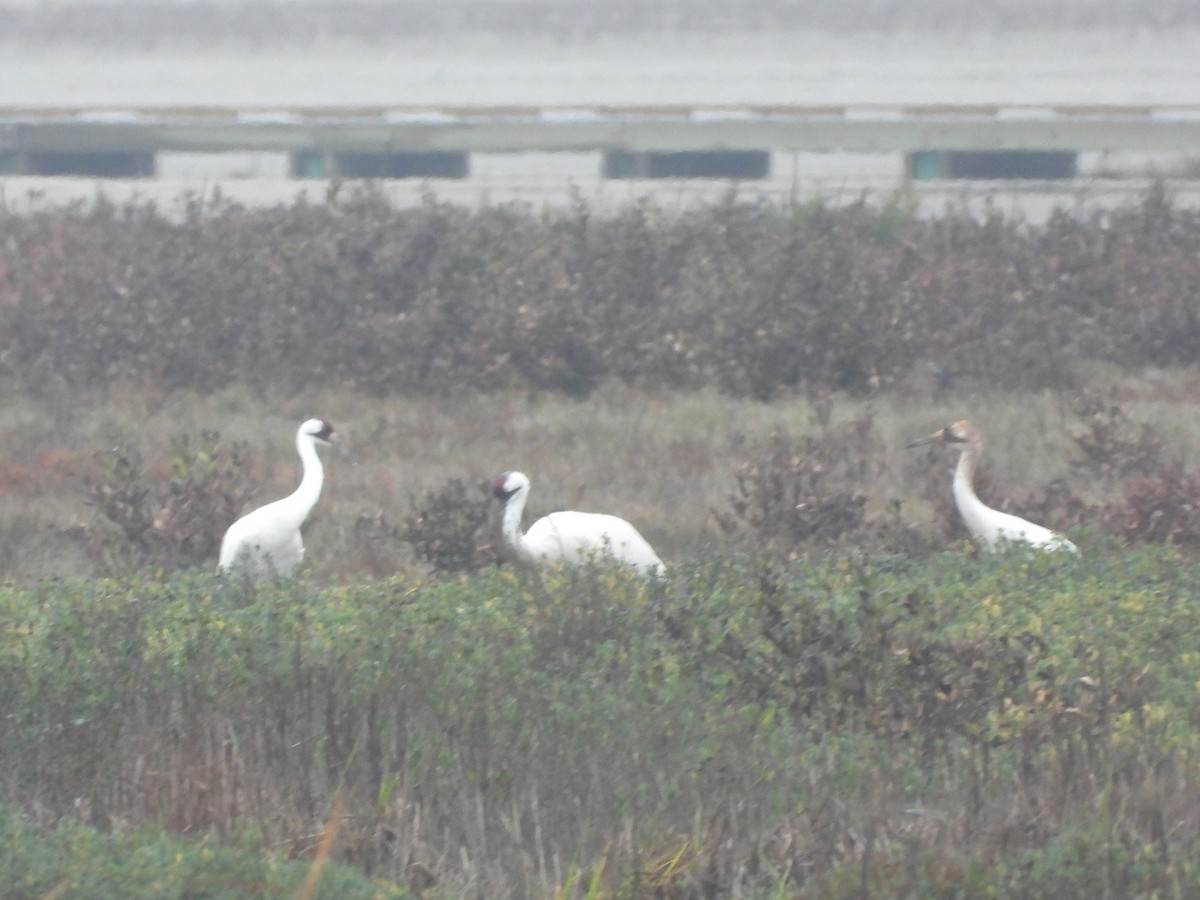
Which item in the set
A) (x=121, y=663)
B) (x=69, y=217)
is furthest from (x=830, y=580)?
(x=69, y=217)

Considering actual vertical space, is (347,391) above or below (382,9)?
below

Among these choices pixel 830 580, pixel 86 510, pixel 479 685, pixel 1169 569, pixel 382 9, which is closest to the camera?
pixel 479 685

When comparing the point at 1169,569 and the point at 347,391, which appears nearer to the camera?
the point at 1169,569

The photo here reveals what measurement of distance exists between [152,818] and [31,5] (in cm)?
3295

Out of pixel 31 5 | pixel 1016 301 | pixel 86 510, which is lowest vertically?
pixel 86 510

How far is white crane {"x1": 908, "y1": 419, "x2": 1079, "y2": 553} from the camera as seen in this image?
9086 millimetres

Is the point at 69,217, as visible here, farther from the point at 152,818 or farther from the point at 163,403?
the point at 152,818

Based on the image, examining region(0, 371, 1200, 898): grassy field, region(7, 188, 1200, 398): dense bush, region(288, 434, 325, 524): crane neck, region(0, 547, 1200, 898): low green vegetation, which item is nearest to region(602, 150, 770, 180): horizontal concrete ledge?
region(7, 188, 1200, 398): dense bush

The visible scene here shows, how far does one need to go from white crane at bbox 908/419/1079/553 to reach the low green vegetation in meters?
1.21

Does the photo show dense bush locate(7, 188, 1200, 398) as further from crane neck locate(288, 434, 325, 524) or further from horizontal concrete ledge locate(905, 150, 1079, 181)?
horizontal concrete ledge locate(905, 150, 1079, 181)

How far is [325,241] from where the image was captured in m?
18.2

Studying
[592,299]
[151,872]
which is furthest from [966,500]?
[592,299]

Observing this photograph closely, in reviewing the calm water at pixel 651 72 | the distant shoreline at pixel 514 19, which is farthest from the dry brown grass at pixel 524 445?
the distant shoreline at pixel 514 19

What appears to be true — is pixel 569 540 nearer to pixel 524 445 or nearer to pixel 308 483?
pixel 308 483
